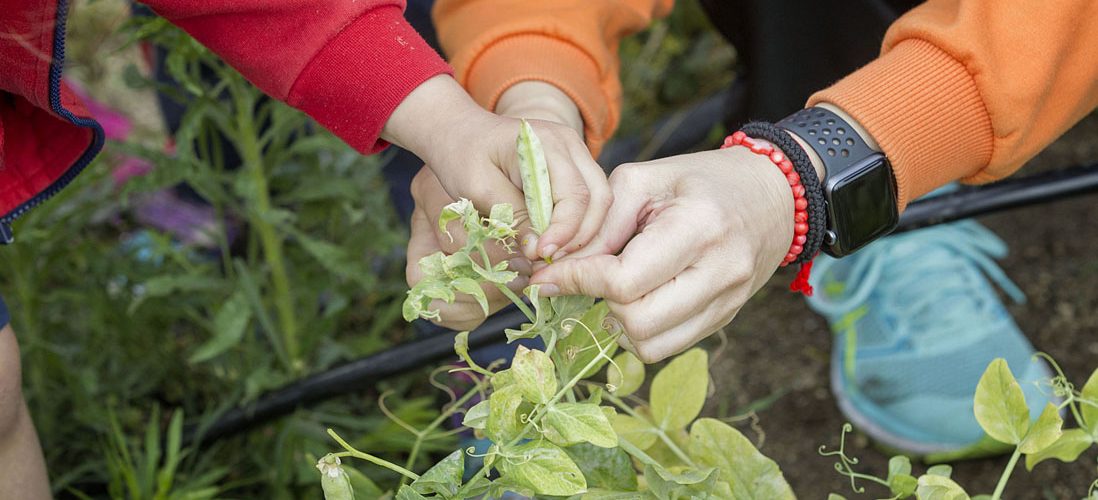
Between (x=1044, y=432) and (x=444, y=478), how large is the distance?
0.37 metres

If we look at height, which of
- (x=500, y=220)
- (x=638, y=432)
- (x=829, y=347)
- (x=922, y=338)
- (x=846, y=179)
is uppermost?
(x=500, y=220)

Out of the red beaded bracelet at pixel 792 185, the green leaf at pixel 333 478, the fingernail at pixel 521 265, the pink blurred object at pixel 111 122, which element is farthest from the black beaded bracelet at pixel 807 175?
the pink blurred object at pixel 111 122

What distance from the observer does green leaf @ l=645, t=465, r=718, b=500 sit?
62 centimetres

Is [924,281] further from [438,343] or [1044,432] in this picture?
[1044,432]

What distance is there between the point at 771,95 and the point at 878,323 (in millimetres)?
355

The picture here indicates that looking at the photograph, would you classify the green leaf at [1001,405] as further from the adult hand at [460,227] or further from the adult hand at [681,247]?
the adult hand at [460,227]

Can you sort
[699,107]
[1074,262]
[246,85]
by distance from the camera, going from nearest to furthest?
[246,85] → [1074,262] → [699,107]

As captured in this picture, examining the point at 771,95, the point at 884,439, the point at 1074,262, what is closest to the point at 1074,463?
the point at 884,439

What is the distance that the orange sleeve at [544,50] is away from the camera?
1032mm

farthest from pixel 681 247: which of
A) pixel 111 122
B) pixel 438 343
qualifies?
pixel 111 122

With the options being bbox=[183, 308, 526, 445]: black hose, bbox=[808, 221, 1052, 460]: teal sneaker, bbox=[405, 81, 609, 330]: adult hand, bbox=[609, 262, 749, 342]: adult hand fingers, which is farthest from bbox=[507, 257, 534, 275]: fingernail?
bbox=[808, 221, 1052, 460]: teal sneaker

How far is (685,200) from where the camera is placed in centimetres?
73

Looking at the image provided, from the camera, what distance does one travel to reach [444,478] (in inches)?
23.6

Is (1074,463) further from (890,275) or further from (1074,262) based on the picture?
(1074,262)
